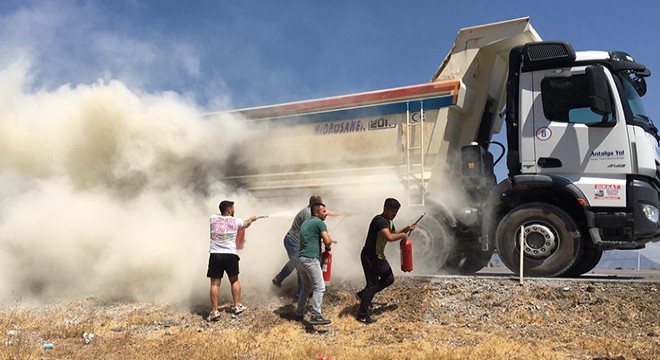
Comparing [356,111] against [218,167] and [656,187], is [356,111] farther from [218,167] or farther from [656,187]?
[656,187]

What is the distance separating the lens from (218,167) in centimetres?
1091

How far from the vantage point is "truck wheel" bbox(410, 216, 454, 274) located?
8.67 metres

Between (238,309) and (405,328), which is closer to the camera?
(405,328)

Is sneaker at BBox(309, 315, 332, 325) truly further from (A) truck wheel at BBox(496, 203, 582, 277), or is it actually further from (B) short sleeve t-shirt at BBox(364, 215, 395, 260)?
(A) truck wheel at BBox(496, 203, 582, 277)

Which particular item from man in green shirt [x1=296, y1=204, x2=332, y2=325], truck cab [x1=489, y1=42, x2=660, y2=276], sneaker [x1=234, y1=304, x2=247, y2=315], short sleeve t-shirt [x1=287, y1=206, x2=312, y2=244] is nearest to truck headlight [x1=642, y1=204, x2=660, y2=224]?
truck cab [x1=489, y1=42, x2=660, y2=276]

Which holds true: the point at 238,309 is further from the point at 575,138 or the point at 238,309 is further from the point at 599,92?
the point at 599,92

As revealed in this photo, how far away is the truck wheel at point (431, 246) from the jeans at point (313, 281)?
2113 millimetres

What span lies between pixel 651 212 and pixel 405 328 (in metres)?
3.43

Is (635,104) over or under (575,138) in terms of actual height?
over

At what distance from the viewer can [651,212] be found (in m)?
7.34

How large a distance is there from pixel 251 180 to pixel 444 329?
493cm

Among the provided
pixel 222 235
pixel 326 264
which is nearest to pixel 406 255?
pixel 326 264

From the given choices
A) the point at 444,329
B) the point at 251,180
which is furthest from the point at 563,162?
the point at 251,180

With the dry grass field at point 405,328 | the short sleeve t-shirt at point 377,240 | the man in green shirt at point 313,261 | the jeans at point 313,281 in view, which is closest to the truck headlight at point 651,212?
the dry grass field at point 405,328
